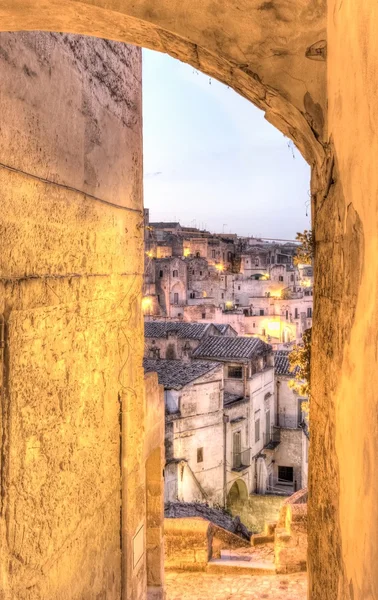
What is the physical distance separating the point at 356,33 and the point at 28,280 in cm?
290

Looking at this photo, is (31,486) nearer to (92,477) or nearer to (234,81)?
(92,477)

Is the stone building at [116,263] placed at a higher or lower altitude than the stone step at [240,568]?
higher

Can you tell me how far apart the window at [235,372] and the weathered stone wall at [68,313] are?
1864 cm

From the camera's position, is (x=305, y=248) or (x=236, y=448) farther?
(x=236, y=448)

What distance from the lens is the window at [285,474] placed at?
27578 mm

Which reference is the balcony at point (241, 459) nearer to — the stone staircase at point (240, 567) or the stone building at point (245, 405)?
the stone building at point (245, 405)

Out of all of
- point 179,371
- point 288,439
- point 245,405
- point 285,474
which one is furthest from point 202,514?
point 285,474

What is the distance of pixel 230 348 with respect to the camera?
84.9 feet

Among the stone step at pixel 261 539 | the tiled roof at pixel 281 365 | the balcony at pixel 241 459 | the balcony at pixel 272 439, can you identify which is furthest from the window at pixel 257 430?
the stone step at pixel 261 539

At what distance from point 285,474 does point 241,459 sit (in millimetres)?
4531

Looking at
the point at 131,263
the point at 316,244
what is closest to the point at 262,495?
the point at 131,263

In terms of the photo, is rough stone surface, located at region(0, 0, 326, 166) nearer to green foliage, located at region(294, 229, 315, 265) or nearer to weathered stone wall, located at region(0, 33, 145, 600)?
green foliage, located at region(294, 229, 315, 265)

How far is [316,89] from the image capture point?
271 cm

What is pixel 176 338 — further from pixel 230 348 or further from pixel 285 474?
pixel 285 474
